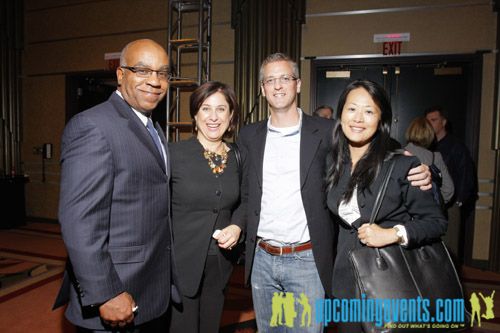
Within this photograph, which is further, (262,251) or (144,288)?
(262,251)

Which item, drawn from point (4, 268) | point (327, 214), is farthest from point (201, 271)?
point (4, 268)

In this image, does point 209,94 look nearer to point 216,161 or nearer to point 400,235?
point 216,161

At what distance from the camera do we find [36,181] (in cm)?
658

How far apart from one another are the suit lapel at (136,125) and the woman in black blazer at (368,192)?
0.82 metres

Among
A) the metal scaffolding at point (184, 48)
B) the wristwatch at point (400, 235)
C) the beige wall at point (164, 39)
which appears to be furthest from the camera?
the metal scaffolding at point (184, 48)

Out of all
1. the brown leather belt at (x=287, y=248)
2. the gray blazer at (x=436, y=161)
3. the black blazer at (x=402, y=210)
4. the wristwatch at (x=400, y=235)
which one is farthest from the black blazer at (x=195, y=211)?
the gray blazer at (x=436, y=161)

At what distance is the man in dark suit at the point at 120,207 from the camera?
124 centimetres

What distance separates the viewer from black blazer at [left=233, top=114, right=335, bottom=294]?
178 cm

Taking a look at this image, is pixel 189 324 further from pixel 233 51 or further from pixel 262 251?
pixel 233 51

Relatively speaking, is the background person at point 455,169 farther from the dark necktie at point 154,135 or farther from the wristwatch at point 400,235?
the dark necktie at point 154,135

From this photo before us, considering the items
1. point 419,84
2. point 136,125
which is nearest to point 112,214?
point 136,125

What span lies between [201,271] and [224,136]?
75 cm

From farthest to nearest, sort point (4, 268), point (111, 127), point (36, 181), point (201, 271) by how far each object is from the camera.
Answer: point (36, 181) < point (4, 268) < point (201, 271) < point (111, 127)

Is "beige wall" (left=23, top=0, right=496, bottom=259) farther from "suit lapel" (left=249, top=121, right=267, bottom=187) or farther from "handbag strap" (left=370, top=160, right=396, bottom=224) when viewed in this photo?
"handbag strap" (left=370, top=160, right=396, bottom=224)
